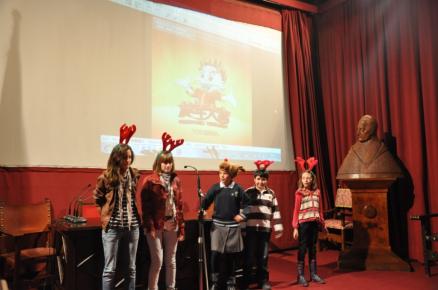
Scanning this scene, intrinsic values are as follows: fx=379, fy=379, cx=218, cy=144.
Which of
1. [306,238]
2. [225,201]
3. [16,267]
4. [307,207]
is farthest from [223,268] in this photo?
[16,267]

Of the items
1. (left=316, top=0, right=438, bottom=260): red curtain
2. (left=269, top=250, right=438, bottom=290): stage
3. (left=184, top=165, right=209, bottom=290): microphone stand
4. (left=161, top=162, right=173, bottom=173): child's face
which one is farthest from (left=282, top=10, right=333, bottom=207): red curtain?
(left=161, top=162, right=173, bottom=173): child's face

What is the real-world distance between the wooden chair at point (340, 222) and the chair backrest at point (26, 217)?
10.4 feet

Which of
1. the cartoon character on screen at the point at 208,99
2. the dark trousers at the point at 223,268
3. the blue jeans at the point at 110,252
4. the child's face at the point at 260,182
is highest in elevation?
the cartoon character on screen at the point at 208,99

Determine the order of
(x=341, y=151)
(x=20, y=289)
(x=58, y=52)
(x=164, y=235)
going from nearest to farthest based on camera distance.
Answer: (x=164, y=235) < (x=20, y=289) < (x=58, y=52) < (x=341, y=151)

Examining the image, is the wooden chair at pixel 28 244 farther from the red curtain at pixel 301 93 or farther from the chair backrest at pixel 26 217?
the red curtain at pixel 301 93

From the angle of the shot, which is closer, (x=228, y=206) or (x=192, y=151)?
(x=228, y=206)

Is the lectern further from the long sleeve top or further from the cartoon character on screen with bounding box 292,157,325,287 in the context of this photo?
the long sleeve top

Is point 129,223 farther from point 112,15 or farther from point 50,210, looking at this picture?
point 112,15

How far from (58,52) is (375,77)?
12.9 feet

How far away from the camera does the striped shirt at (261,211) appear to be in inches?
131

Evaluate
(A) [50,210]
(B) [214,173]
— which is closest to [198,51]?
(B) [214,173]

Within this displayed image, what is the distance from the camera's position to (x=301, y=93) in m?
5.63

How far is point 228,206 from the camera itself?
3.04 m

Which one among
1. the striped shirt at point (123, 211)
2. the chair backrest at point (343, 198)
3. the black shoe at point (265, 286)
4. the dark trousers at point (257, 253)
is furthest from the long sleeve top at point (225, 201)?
the chair backrest at point (343, 198)
